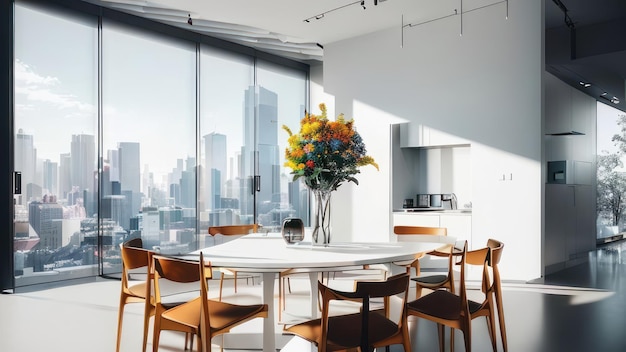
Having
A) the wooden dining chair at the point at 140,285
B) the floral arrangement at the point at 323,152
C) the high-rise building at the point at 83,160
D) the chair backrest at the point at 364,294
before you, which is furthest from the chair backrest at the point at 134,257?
the high-rise building at the point at 83,160

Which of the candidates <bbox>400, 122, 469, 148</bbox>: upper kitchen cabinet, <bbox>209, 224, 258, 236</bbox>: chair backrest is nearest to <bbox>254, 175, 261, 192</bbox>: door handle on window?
<bbox>400, 122, 469, 148</bbox>: upper kitchen cabinet

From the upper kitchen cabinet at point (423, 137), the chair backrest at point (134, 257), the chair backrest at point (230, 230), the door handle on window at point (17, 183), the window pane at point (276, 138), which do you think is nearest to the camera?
the chair backrest at point (134, 257)

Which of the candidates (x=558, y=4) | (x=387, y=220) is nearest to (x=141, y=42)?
(x=387, y=220)

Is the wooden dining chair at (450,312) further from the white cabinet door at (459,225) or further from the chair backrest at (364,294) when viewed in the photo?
the white cabinet door at (459,225)

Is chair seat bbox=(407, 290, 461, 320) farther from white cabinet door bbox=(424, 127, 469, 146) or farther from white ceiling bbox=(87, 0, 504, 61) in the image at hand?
white ceiling bbox=(87, 0, 504, 61)

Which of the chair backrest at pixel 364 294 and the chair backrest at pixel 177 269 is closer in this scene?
the chair backrest at pixel 364 294

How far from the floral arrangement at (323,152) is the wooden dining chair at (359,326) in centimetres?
113

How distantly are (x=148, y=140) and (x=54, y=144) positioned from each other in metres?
1.24

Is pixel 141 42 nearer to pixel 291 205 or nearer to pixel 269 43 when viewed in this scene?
pixel 269 43

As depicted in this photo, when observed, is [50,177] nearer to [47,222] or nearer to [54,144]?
[54,144]

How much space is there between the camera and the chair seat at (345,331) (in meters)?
2.37

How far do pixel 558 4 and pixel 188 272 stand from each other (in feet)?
20.3

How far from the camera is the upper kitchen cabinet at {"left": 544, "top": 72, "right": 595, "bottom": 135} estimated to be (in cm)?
721

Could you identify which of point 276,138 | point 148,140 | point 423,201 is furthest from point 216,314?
point 276,138
